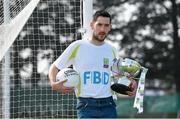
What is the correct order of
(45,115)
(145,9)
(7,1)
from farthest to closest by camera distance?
(145,9), (45,115), (7,1)

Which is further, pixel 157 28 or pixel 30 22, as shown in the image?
pixel 157 28

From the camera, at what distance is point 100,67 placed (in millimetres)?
5797

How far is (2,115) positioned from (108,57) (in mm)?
2965

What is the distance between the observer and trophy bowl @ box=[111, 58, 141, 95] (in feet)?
19.4

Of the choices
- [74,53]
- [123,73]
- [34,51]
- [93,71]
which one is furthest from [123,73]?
[34,51]

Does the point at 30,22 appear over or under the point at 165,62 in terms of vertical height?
over

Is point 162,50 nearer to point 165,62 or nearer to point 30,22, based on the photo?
point 165,62

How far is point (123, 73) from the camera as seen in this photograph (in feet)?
19.6

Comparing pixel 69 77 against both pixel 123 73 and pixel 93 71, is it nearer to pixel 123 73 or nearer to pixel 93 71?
pixel 93 71

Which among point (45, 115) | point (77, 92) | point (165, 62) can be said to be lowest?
point (165, 62)

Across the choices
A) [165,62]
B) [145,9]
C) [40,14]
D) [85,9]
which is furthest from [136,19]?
[85,9]

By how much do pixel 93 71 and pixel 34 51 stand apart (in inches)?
150

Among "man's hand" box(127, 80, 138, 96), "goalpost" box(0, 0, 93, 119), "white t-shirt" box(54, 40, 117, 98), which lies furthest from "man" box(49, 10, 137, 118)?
"goalpost" box(0, 0, 93, 119)

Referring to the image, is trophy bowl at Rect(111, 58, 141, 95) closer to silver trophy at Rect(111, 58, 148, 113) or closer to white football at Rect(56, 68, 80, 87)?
A: silver trophy at Rect(111, 58, 148, 113)
